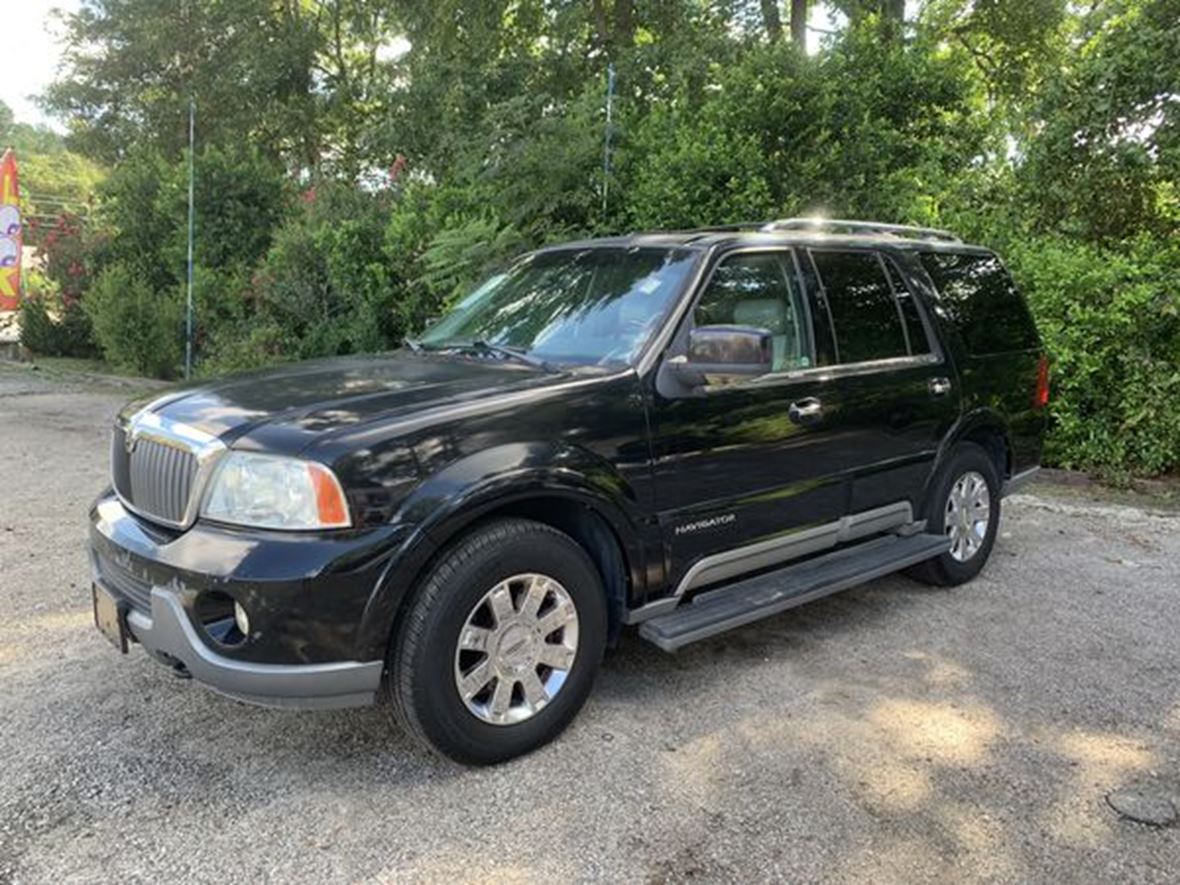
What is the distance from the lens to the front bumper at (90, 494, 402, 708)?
8.72 ft

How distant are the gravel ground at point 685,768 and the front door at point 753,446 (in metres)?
0.59

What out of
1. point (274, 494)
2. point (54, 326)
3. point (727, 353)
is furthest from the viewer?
point (54, 326)

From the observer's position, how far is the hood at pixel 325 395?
2867 millimetres

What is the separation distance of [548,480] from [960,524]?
2.94 metres

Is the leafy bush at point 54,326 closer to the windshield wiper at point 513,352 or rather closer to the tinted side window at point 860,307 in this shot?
the windshield wiper at point 513,352

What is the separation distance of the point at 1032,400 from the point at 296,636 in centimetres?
453

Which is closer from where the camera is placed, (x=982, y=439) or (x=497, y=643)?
(x=497, y=643)

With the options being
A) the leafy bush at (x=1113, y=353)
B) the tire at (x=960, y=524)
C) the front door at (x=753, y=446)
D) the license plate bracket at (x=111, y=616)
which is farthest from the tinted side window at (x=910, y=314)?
the license plate bracket at (x=111, y=616)

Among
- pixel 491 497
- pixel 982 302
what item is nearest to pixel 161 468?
pixel 491 497

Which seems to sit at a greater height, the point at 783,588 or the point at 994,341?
the point at 994,341

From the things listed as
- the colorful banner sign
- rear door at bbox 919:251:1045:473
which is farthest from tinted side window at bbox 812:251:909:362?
the colorful banner sign

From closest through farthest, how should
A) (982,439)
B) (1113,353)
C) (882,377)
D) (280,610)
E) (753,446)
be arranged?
1. (280,610)
2. (753,446)
3. (882,377)
4. (982,439)
5. (1113,353)

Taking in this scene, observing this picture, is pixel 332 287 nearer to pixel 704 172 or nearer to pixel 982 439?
pixel 704 172

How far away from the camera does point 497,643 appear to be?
119 inches
